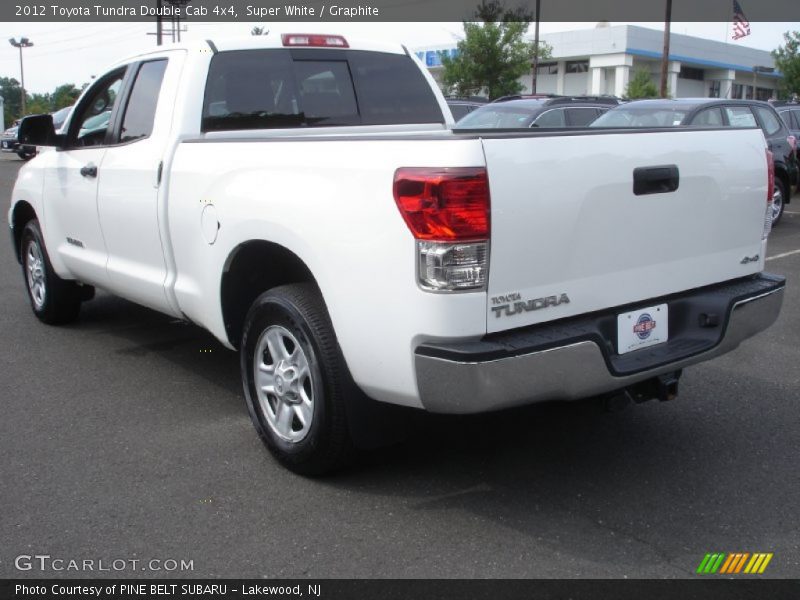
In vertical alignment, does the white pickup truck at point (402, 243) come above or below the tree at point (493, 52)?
below

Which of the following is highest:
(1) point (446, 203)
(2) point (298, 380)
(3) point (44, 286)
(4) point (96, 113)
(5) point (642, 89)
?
(5) point (642, 89)

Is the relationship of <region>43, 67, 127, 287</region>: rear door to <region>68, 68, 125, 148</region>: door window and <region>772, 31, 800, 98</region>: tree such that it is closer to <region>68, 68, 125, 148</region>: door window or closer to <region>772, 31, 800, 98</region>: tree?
<region>68, 68, 125, 148</region>: door window

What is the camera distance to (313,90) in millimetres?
5137

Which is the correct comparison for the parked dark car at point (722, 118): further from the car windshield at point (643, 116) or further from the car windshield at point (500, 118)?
the car windshield at point (500, 118)

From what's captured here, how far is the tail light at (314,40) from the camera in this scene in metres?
5.11

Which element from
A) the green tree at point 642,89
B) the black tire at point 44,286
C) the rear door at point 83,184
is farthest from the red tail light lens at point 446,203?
the green tree at point 642,89

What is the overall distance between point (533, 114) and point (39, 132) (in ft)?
32.4

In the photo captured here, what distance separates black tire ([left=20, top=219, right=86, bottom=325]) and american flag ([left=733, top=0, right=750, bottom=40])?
2509 cm

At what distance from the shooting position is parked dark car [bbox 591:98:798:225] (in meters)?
11.0

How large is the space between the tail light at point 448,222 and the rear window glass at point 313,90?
2.06 meters
